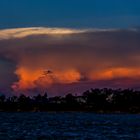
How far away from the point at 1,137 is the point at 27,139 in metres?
6.17

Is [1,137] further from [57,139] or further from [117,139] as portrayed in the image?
[117,139]

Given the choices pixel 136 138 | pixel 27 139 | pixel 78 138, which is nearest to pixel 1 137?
pixel 27 139

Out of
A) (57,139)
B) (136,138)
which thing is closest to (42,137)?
(57,139)

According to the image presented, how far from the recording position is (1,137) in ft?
359

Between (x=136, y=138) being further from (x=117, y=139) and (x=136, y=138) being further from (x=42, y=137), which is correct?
(x=42, y=137)

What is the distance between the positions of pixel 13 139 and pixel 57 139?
743 centimetres

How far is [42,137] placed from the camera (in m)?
112

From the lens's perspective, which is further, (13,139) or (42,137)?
(42,137)

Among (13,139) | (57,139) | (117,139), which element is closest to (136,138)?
(117,139)

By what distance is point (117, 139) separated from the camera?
109 meters

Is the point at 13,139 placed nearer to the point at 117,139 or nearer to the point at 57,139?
the point at 57,139

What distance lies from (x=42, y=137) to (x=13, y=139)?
31.0 ft

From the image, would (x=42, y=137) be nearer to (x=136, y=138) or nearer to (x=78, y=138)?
(x=78, y=138)

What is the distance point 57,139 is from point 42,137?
623 centimetres
